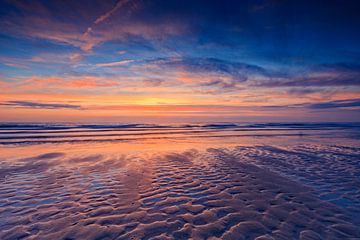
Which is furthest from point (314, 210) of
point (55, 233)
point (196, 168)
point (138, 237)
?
point (55, 233)

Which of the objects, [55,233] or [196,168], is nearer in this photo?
[55,233]

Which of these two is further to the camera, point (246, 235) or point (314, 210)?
point (314, 210)

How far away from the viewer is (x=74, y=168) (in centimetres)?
1000

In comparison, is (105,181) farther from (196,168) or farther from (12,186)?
(196,168)

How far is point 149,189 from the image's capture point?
722cm

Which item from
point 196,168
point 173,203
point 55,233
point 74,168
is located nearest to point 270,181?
point 196,168

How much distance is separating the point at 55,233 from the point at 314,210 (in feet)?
20.5

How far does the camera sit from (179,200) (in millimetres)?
6281

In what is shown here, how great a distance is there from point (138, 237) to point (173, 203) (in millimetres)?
1822

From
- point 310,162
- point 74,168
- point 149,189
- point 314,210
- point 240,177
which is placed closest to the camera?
point 314,210

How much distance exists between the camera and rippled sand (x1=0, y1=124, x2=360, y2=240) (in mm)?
4586

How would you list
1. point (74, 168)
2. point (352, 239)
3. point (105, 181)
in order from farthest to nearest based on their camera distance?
point (74, 168), point (105, 181), point (352, 239)

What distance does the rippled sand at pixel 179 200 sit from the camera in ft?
15.0

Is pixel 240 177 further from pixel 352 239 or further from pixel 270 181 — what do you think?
pixel 352 239
